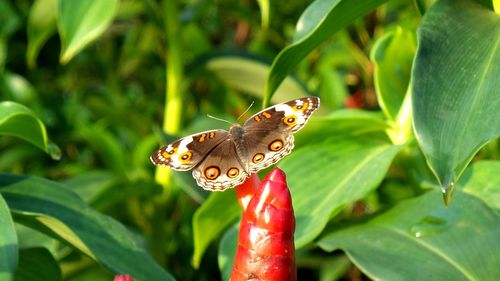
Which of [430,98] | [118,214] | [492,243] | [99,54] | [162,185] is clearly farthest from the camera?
[99,54]

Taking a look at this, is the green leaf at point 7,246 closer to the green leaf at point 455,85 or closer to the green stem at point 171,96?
the green leaf at point 455,85

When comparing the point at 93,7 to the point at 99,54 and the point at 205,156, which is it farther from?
the point at 99,54

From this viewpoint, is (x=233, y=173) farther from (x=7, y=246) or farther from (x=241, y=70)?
(x=241, y=70)

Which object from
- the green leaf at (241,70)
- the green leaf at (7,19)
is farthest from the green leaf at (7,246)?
the green leaf at (7,19)

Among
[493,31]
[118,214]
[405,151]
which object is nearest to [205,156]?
[493,31]

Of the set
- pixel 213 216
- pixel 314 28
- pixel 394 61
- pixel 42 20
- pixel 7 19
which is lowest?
pixel 7 19

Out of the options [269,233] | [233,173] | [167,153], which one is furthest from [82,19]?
[269,233]
